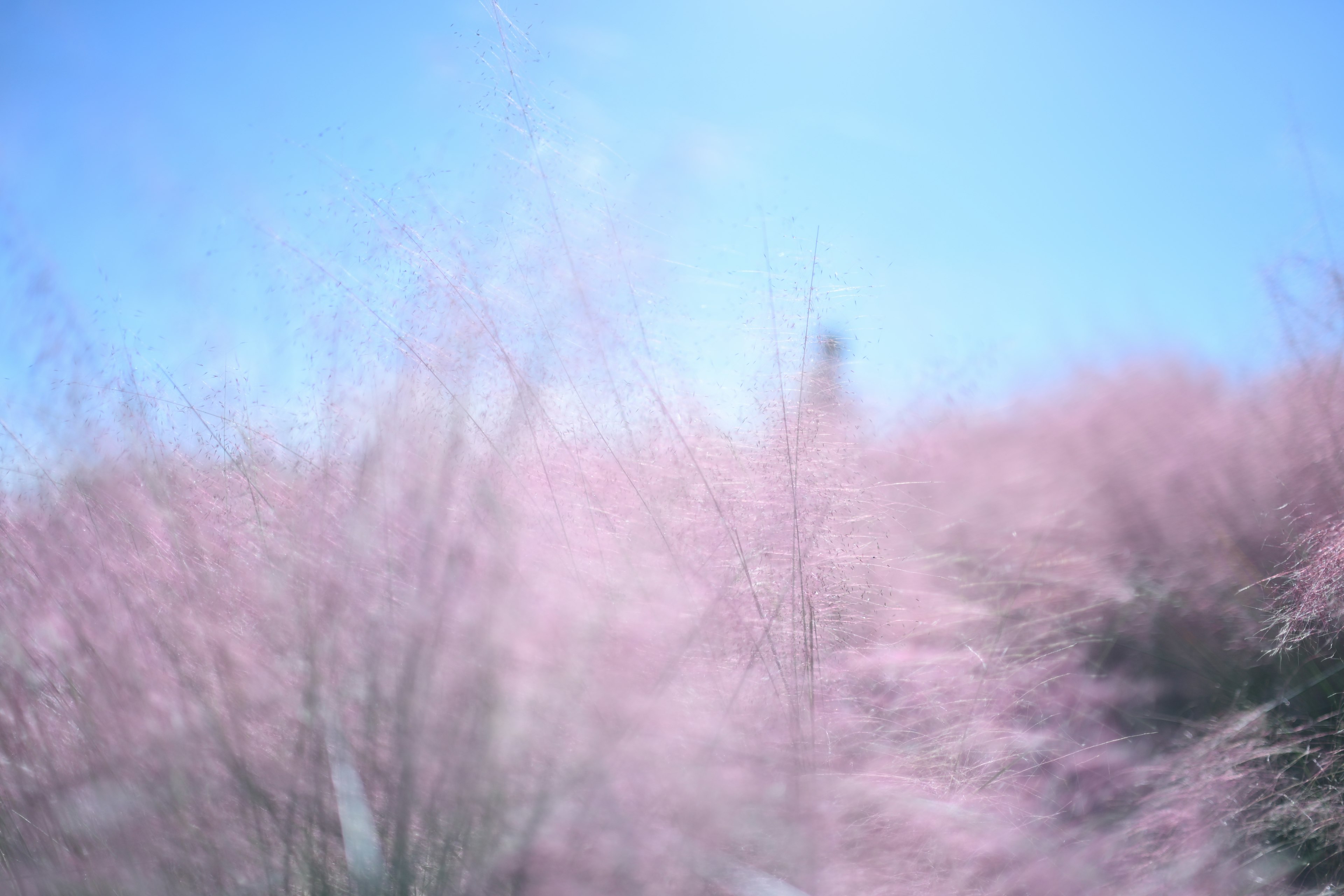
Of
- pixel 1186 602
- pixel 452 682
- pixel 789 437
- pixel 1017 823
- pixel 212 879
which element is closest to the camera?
pixel 212 879

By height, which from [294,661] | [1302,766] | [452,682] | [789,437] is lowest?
[1302,766]

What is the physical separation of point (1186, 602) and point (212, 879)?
8.47 feet

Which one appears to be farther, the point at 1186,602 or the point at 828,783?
the point at 1186,602

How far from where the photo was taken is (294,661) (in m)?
1.65

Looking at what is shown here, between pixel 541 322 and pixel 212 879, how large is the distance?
1296 mm

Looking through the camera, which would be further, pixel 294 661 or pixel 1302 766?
pixel 1302 766

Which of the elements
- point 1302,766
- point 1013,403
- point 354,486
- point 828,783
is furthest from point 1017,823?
point 1013,403

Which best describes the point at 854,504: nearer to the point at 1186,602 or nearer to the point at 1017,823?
the point at 1017,823

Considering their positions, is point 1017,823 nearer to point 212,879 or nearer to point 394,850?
point 394,850

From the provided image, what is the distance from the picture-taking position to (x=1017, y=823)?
1694 mm

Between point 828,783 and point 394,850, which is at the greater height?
point 394,850

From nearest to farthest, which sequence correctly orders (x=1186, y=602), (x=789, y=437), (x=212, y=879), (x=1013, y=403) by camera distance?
(x=212, y=879) → (x=789, y=437) → (x=1186, y=602) → (x=1013, y=403)

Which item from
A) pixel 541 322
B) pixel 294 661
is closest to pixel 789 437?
pixel 541 322

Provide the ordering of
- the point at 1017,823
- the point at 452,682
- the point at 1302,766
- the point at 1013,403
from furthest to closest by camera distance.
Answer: the point at 1013,403
the point at 1302,766
the point at 1017,823
the point at 452,682
